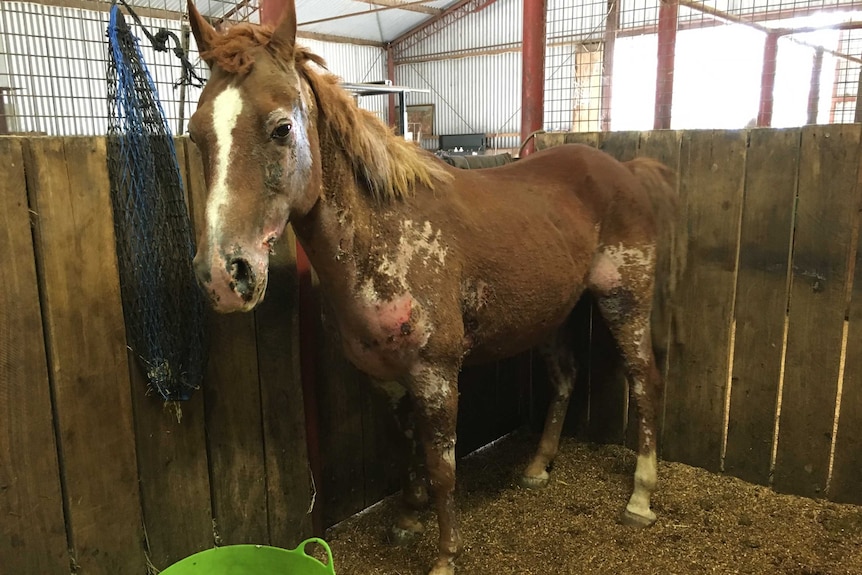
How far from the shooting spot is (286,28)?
1483 millimetres

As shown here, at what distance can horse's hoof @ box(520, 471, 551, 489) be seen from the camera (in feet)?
8.90

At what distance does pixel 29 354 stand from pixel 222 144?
0.73 metres

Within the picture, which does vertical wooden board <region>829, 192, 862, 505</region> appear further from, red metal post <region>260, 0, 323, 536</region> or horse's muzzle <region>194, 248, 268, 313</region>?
horse's muzzle <region>194, 248, 268, 313</region>

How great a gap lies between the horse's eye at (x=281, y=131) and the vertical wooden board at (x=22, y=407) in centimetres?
63

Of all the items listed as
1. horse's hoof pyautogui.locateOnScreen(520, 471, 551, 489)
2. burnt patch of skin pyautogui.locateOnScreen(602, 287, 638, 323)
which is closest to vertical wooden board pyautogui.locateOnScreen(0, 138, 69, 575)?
horse's hoof pyautogui.locateOnScreen(520, 471, 551, 489)

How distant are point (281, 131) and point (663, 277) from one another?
6.29 feet

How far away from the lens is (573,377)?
291 cm

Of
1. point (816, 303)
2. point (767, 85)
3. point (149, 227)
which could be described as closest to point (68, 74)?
point (149, 227)

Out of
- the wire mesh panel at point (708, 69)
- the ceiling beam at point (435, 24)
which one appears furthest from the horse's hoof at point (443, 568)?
the ceiling beam at point (435, 24)

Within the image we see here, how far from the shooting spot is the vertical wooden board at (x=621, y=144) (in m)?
2.78

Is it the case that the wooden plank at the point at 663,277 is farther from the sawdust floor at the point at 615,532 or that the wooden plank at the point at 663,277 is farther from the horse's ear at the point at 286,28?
the horse's ear at the point at 286,28

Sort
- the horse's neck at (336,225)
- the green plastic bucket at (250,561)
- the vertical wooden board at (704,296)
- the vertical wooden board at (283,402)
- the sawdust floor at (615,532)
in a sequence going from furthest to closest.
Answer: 1. the vertical wooden board at (704,296)
2. the sawdust floor at (615,532)
3. the vertical wooden board at (283,402)
4. the horse's neck at (336,225)
5. the green plastic bucket at (250,561)

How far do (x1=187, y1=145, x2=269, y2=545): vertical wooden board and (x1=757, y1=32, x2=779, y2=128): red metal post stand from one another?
345cm

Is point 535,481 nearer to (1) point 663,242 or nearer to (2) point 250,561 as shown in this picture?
(1) point 663,242
